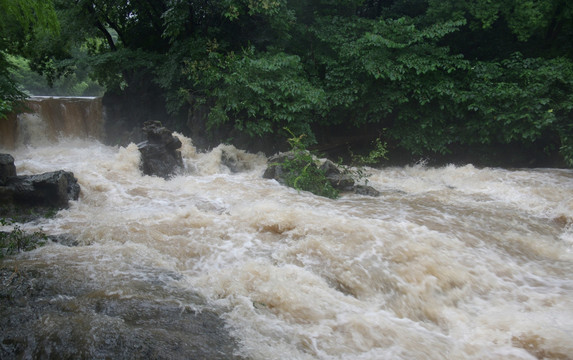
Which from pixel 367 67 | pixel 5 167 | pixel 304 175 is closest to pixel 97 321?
pixel 5 167

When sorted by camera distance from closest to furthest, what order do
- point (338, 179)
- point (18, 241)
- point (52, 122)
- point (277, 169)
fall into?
point (18, 241)
point (338, 179)
point (277, 169)
point (52, 122)

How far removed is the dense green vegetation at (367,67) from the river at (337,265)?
2774 mm

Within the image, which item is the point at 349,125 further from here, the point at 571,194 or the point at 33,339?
the point at 33,339

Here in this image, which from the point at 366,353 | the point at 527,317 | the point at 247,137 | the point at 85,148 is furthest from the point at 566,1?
the point at 85,148

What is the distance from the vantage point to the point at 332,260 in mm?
4375

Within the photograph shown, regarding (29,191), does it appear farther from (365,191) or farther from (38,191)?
(365,191)

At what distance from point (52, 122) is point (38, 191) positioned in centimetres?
824

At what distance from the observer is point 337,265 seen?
4277mm

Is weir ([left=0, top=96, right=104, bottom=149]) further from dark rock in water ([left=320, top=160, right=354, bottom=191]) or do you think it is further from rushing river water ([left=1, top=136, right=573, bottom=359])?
A: dark rock in water ([left=320, top=160, right=354, bottom=191])

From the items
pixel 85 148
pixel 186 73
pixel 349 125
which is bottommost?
pixel 85 148

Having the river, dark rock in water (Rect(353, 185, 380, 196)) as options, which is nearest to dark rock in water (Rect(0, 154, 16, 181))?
the river

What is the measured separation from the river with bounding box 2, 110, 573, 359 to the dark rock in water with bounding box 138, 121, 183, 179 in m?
1.28

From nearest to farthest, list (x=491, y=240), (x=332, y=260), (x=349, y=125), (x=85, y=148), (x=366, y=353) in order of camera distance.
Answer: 1. (x=366, y=353)
2. (x=332, y=260)
3. (x=491, y=240)
4. (x=349, y=125)
5. (x=85, y=148)

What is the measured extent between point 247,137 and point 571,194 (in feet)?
24.8
